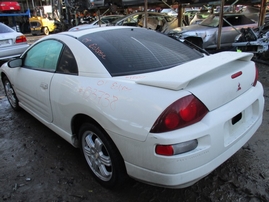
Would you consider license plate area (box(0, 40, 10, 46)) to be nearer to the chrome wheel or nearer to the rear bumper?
the chrome wheel

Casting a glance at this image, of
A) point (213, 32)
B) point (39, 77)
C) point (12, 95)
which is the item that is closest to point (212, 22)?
point (213, 32)

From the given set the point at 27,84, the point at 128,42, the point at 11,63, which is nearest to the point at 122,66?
the point at 128,42

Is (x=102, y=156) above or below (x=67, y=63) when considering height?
below

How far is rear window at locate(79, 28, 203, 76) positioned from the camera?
91.7 inches

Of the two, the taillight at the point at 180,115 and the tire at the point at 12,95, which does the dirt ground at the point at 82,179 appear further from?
the tire at the point at 12,95

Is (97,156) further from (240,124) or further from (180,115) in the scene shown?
(240,124)

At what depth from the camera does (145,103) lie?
5.90 ft

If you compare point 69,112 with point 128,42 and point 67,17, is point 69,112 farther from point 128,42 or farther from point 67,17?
point 67,17

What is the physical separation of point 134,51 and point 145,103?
89cm

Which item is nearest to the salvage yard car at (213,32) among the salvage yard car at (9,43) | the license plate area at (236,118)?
the salvage yard car at (9,43)

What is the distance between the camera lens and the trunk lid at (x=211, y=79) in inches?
71.9

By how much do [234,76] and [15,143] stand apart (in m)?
2.91

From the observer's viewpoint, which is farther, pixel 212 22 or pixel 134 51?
pixel 212 22

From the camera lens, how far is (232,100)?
207 cm
